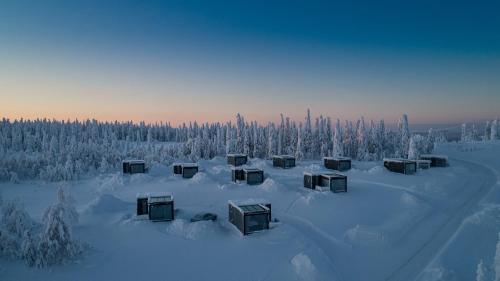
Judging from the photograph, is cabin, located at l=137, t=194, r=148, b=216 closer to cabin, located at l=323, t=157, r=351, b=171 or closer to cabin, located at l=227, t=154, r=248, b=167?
cabin, located at l=227, t=154, r=248, b=167

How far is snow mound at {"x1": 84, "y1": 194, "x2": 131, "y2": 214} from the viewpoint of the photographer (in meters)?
25.6

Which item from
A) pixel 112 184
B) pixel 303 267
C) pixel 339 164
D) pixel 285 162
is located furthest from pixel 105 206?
pixel 339 164

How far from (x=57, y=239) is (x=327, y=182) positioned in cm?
2430

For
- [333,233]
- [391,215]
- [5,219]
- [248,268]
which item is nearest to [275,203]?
[333,233]

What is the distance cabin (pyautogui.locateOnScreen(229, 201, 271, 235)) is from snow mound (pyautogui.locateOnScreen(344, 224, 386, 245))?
5.83m

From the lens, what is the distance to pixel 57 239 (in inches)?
616

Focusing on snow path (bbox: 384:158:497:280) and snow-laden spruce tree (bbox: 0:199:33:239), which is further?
snow path (bbox: 384:158:497:280)

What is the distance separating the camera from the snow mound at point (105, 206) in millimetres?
25609

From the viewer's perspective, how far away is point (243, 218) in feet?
67.5

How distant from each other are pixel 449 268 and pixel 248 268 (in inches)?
428

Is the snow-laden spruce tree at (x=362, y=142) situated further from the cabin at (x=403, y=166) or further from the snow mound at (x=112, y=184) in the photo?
the snow mound at (x=112, y=184)

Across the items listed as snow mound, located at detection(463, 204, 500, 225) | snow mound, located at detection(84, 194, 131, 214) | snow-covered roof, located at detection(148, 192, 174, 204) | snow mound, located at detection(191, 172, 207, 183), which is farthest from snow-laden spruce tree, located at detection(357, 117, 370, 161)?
snow mound, located at detection(84, 194, 131, 214)

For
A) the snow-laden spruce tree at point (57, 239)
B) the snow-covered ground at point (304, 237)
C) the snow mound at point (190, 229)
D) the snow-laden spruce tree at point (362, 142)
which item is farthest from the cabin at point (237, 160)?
the snow-laden spruce tree at point (57, 239)

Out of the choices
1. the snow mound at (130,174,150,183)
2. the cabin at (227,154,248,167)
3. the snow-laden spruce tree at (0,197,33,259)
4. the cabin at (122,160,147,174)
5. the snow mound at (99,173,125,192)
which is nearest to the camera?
the snow-laden spruce tree at (0,197,33,259)
